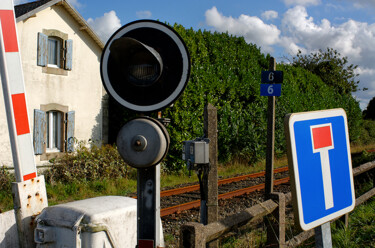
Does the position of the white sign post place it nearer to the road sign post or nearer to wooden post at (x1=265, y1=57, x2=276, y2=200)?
the road sign post

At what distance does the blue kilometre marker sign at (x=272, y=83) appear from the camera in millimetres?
7398

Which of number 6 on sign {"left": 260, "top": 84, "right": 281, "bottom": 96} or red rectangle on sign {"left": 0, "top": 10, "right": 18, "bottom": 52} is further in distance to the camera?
number 6 on sign {"left": 260, "top": 84, "right": 281, "bottom": 96}

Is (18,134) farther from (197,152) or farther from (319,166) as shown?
(319,166)

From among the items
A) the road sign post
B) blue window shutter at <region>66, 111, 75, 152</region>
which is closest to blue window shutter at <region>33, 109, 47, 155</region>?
blue window shutter at <region>66, 111, 75, 152</region>

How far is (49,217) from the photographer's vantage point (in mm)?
2520

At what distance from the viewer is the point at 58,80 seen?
13.1m

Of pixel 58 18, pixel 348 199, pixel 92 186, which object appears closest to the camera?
pixel 348 199

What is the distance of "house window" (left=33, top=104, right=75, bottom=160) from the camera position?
40.9 feet

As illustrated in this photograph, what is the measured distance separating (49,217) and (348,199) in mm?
2083

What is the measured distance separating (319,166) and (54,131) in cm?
1201

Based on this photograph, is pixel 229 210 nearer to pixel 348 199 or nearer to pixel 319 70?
pixel 348 199

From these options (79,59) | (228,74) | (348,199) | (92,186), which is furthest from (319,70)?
(348,199)

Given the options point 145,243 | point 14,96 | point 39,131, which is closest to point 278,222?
point 145,243

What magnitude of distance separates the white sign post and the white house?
9639 millimetres
